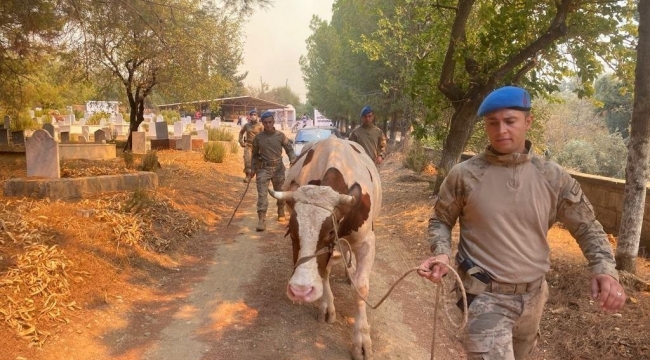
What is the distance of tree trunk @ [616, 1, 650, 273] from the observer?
15.1 ft

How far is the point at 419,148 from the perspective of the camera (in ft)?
48.4

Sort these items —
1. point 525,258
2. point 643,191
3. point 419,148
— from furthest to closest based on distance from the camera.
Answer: point 419,148 → point 643,191 → point 525,258

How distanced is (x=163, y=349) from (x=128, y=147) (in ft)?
44.9

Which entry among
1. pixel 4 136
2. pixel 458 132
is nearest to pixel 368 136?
pixel 458 132

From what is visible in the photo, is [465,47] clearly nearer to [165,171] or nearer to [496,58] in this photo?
[496,58]

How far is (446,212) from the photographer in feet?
8.15

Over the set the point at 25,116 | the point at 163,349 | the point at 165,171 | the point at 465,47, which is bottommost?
the point at 163,349

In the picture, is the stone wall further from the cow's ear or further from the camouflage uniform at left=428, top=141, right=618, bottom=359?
the camouflage uniform at left=428, top=141, right=618, bottom=359

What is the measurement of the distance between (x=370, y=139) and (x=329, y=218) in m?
4.95

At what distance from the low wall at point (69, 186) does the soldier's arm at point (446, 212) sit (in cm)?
669

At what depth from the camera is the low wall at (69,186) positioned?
22.6 ft

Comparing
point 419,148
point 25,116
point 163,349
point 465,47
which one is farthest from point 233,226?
point 25,116

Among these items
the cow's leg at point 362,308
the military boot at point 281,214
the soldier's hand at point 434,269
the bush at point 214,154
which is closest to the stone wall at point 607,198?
the cow's leg at point 362,308

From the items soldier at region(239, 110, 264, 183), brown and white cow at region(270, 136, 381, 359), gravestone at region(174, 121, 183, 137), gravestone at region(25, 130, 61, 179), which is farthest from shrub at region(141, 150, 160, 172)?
gravestone at region(174, 121, 183, 137)
